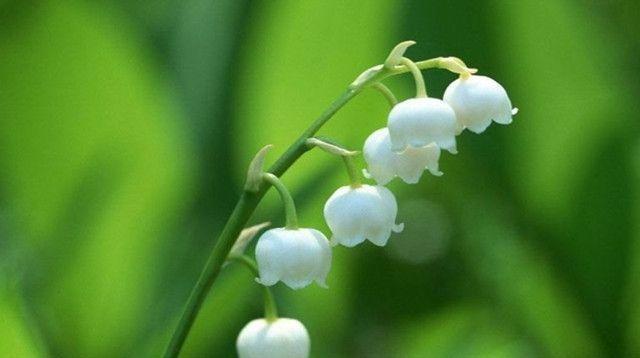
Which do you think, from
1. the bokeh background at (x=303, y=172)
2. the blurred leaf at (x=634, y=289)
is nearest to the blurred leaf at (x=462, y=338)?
the bokeh background at (x=303, y=172)

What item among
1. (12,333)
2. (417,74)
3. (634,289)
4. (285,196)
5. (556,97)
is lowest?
(634,289)

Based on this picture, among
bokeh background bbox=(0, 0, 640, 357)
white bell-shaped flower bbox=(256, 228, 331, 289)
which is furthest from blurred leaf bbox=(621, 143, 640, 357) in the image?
white bell-shaped flower bbox=(256, 228, 331, 289)

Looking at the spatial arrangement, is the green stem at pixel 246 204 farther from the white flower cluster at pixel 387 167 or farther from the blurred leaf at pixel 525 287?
the blurred leaf at pixel 525 287

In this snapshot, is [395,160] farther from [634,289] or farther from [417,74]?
[634,289]

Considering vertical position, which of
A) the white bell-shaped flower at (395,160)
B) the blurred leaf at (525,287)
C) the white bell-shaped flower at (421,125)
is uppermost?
the white bell-shaped flower at (421,125)

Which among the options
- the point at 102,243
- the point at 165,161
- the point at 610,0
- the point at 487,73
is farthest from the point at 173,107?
the point at 610,0

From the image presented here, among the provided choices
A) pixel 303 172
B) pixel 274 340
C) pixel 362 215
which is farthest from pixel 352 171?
pixel 303 172
